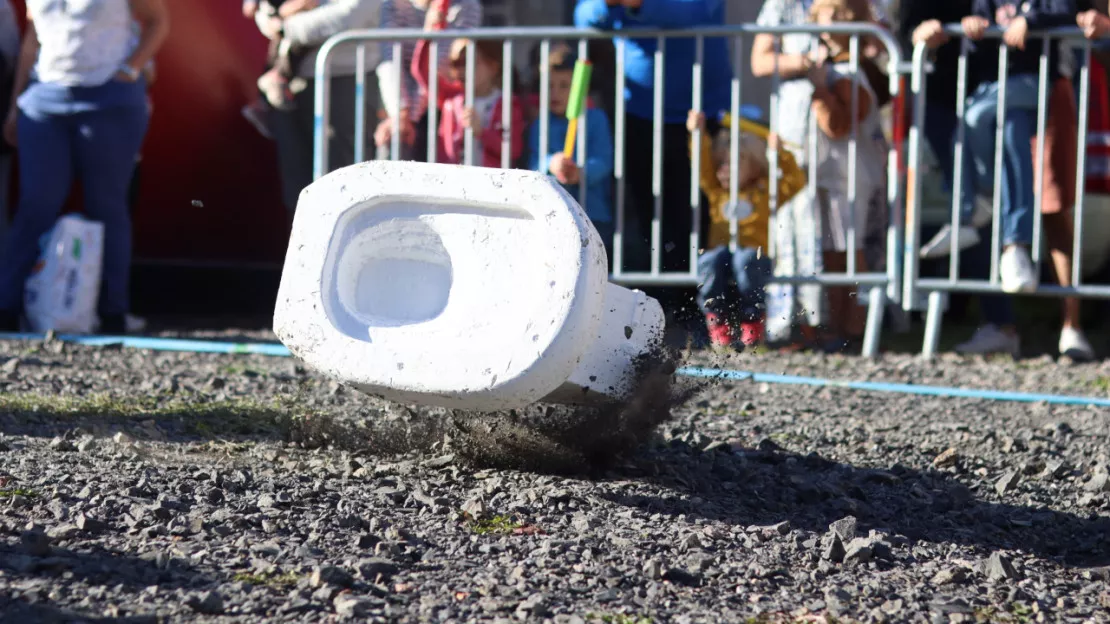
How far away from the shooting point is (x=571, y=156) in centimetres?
609

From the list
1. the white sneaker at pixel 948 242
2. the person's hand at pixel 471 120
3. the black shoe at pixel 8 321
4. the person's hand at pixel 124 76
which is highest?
the person's hand at pixel 124 76

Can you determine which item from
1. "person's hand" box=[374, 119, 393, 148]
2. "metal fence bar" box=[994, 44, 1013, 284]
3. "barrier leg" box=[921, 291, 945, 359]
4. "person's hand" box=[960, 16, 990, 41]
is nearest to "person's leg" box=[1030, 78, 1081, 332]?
"metal fence bar" box=[994, 44, 1013, 284]

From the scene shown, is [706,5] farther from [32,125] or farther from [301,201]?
[301,201]

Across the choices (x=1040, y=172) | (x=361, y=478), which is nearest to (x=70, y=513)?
(x=361, y=478)

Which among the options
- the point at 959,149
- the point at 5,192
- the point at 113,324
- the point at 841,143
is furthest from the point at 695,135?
the point at 5,192

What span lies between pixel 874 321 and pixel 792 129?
900 millimetres

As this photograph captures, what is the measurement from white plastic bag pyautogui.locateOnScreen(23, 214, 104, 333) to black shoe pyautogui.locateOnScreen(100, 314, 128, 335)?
12 centimetres

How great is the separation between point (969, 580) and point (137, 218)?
6.42m

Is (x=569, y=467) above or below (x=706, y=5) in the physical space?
below

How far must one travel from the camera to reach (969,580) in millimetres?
2699

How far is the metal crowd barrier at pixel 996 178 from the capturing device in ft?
19.7

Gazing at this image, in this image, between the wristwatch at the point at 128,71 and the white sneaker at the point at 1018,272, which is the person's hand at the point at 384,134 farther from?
the white sneaker at the point at 1018,272

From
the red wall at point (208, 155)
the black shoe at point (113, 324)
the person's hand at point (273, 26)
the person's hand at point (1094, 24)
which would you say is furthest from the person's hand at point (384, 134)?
the person's hand at point (1094, 24)

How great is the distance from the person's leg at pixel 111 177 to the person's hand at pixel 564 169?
6.34 ft
